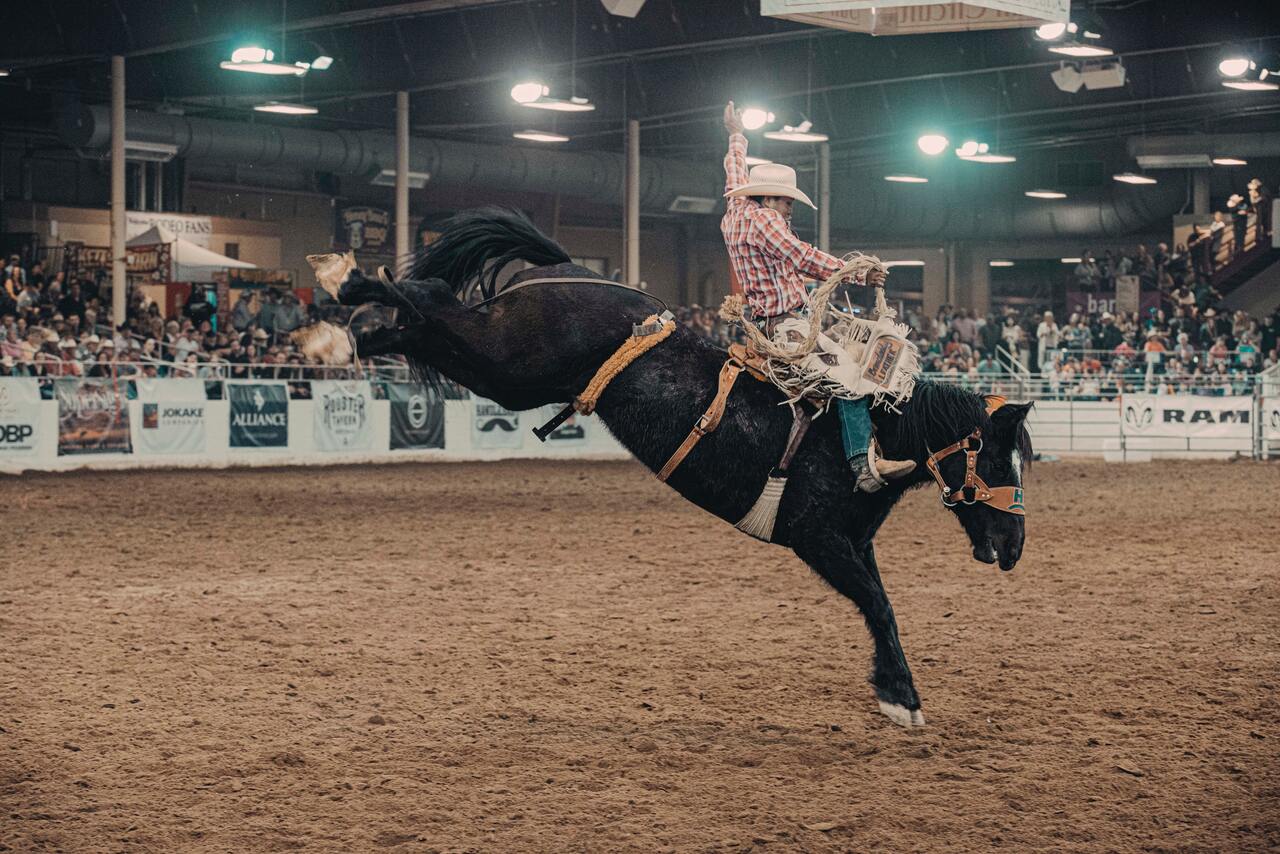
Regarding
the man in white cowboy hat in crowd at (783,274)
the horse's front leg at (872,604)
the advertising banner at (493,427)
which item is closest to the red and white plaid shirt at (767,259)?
the man in white cowboy hat in crowd at (783,274)

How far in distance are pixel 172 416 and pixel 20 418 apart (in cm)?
200

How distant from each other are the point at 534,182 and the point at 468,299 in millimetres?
25618

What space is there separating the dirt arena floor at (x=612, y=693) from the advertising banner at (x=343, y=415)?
7.81m

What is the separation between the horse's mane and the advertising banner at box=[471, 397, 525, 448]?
16.4 m

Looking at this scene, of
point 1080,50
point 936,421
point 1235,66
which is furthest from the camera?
point 1235,66

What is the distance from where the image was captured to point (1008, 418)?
6.44 meters

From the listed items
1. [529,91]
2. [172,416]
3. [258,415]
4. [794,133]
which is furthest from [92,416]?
[794,133]

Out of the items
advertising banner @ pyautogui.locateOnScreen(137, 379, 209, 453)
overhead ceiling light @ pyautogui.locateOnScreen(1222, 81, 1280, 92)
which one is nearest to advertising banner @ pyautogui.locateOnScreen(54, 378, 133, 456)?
advertising banner @ pyautogui.locateOnScreen(137, 379, 209, 453)

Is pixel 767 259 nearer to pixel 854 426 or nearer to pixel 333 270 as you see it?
pixel 854 426

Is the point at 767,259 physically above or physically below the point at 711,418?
above

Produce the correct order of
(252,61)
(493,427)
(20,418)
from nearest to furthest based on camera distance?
(20,418) → (252,61) → (493,427)

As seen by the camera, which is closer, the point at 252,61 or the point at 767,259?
the point at 767,259

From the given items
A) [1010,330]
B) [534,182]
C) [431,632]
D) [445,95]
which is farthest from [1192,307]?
[431,632]

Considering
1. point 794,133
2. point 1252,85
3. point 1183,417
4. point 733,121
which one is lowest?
point 1183,417
